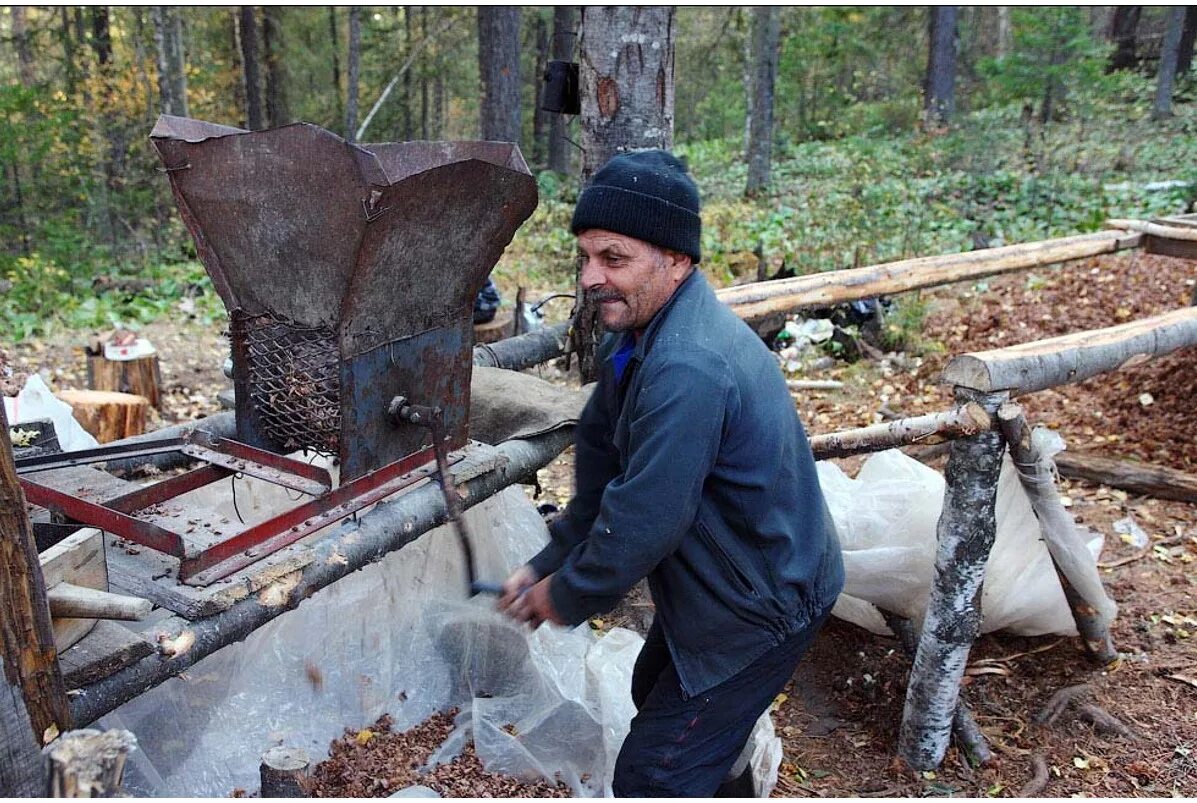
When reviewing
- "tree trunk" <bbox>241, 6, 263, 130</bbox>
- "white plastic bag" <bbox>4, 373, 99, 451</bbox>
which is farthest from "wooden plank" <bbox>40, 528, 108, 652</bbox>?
"tree trunk" <bbox>241, 6, 263, 130</bbox>

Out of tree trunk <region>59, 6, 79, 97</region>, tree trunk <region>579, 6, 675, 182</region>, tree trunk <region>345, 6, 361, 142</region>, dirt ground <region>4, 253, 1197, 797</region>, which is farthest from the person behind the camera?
tree trunk <region>345, 6, 361, 142</region>

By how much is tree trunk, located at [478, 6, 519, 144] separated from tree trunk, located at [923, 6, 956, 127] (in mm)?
8430

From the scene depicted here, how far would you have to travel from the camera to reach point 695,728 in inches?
89.4

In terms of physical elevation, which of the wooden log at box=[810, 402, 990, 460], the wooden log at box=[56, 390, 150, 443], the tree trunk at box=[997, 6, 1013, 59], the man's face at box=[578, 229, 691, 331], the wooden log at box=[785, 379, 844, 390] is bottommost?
the wooden log at box=[785, 379, 844, 390]

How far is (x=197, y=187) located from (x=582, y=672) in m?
2.00

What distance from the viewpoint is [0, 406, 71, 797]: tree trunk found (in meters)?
1.51

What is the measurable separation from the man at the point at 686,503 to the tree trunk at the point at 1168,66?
15742 millimetres

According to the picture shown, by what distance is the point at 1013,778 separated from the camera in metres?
3.21

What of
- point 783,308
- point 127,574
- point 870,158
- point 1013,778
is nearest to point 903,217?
point 870,158

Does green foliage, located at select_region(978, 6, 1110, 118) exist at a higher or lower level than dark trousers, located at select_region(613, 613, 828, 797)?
higher

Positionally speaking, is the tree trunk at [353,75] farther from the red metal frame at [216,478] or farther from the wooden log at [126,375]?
the red metal frame at [216,478]

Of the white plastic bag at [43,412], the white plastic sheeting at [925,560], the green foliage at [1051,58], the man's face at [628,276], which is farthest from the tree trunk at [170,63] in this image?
the green foliage at [1051,58]

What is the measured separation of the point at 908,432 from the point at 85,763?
8.30ft

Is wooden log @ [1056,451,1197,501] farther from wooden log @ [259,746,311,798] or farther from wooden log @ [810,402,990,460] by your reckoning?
wooden log @ [259,746,311,798]
